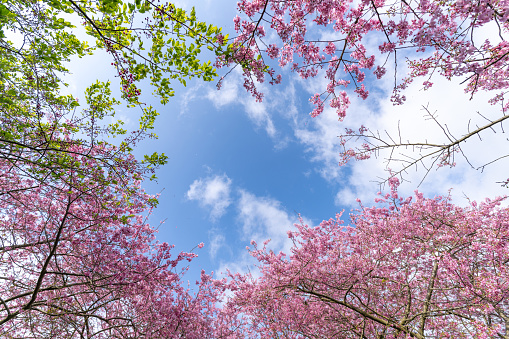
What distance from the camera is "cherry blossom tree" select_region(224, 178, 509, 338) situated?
5.61 meters

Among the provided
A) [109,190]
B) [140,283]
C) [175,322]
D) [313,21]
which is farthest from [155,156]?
[175,322]

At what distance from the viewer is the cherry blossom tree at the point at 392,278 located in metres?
5.61

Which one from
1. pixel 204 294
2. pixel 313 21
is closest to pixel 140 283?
pixel 204 294

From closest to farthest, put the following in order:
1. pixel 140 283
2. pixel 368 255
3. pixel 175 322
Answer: pixel 140 283
pixel 368 255
pixel 175 322

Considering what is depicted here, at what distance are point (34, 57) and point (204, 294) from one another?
38.8 ft

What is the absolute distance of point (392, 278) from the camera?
798cm

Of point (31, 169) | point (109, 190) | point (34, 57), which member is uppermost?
point (34, 57)

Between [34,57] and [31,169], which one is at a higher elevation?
[34,57]

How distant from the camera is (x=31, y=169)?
227 inches

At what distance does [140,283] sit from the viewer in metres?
7.70

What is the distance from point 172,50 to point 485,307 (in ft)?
27.1

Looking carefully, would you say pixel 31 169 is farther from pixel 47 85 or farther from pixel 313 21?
pixel 313 21

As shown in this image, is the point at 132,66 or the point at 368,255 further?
the point at 368,255

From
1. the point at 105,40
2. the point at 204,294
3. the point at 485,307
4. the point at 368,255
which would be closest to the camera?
the point at 105,40
